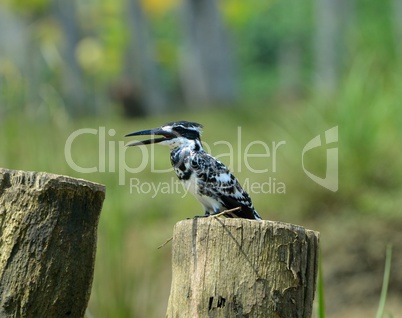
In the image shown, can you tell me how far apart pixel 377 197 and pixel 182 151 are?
454 cm

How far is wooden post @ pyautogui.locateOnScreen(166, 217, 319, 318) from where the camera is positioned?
9.07 ft

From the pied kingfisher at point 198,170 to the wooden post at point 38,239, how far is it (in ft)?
2.20

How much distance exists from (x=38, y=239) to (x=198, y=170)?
0.89 m

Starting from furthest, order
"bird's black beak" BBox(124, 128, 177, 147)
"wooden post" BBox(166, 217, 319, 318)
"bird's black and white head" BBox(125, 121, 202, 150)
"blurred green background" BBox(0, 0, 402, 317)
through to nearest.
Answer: "blurred green background" BBox(0, 0, 402, 317) → "bird's black and white head" BBox(125, 121, 202, 150) → "bird's black beak" BBox(124, 128, 177, 147) → "wooden post" BBox(166, 217, 319, 318)

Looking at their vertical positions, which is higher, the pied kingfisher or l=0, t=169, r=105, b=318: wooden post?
the pied kingfisher

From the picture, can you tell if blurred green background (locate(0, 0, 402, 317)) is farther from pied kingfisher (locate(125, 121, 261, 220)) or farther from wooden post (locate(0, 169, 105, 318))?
wooden post (locate(0, 169, 105, 318))

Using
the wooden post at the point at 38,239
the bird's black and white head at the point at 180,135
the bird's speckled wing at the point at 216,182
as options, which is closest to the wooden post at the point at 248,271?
the wooden post at the point at 38,239

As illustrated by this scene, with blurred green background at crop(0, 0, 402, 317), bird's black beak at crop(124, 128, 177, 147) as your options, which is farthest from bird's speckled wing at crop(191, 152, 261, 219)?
blurred green background at crop(0, 0, 402, 317)

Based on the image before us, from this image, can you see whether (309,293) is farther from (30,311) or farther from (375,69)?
(375,69)

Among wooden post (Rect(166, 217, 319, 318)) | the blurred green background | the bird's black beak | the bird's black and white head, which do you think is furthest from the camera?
the blurred green background

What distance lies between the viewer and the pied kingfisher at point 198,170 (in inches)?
137

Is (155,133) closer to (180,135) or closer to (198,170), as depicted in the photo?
(180,135)

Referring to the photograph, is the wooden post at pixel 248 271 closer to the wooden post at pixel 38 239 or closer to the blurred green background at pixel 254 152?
the wooden post at pixel 38 239

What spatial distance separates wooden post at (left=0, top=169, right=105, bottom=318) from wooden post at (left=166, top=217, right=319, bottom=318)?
478 mm
